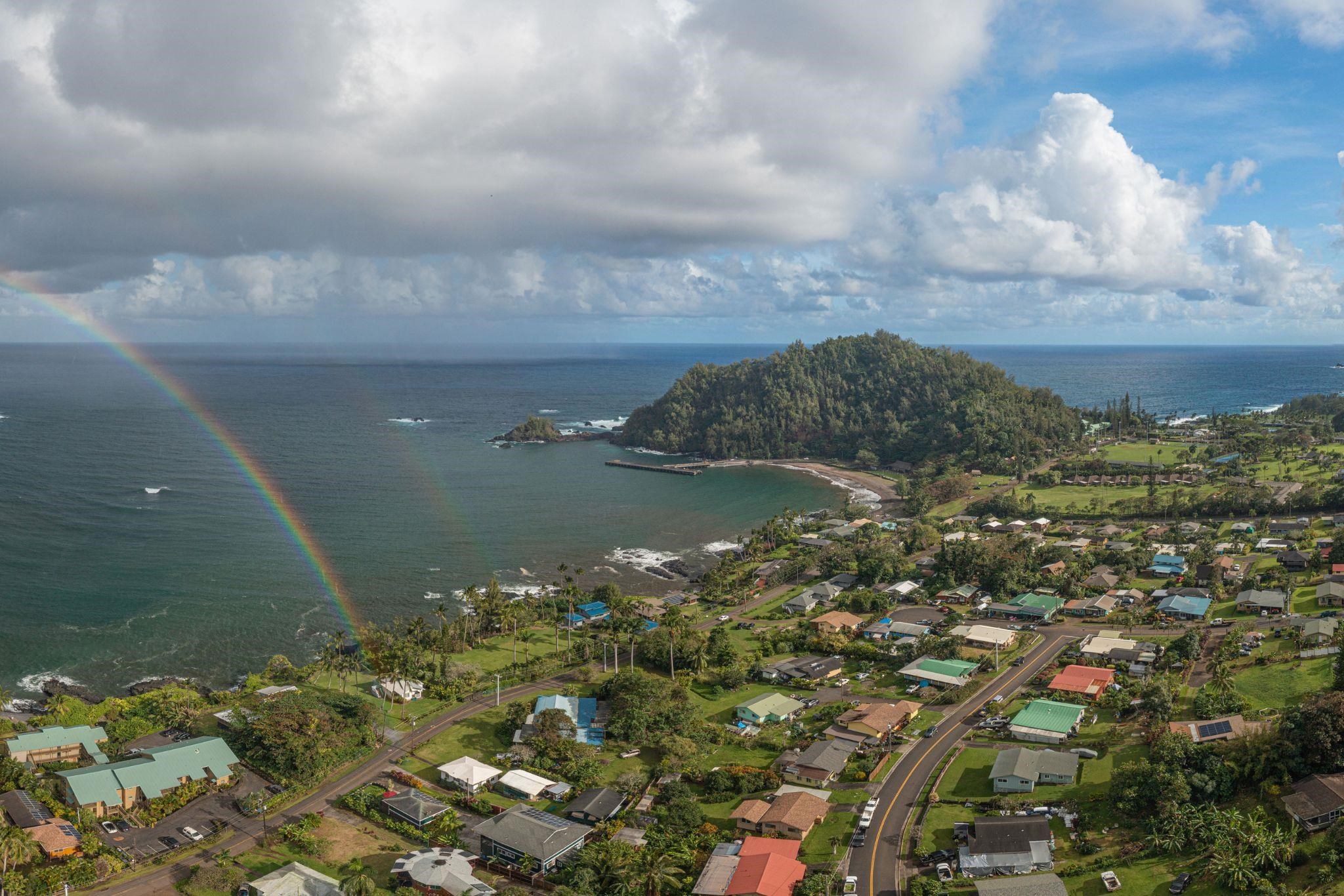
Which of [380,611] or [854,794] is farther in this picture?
[380,611]

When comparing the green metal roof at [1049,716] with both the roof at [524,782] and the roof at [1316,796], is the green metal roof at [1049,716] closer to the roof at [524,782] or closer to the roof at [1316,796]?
the roof at [1316,796]

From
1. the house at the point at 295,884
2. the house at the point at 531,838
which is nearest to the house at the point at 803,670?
the house at the point at 531,838

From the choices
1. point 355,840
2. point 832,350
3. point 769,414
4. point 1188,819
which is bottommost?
point 355,840

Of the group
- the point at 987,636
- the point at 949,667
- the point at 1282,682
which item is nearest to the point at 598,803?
the point at 949,667

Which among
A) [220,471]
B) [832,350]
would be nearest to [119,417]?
[220,471]

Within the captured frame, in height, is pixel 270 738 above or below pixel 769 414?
below

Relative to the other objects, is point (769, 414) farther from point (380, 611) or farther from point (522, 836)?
point (522, 836)

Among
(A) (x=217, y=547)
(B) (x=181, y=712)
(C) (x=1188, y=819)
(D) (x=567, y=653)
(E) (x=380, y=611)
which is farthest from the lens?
(A) (x=217, y=547)
